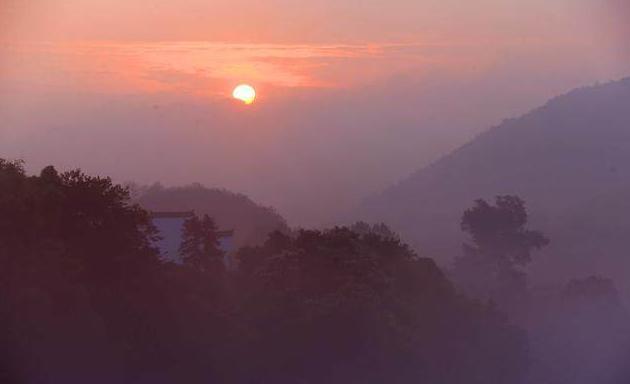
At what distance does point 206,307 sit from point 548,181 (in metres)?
117

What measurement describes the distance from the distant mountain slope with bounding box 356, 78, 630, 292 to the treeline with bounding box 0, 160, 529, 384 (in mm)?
55971

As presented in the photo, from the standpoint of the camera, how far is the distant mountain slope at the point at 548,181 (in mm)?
106875

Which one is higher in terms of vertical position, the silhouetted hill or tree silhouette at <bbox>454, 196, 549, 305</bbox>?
the silhouetted hill

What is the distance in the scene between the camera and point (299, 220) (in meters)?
137

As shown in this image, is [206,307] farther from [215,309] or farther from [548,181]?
[548,181]

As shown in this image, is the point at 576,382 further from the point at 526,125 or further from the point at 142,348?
the point at 526,125

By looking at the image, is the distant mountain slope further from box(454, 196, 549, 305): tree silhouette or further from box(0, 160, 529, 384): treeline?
box(0, 160, 529, 384): treeline

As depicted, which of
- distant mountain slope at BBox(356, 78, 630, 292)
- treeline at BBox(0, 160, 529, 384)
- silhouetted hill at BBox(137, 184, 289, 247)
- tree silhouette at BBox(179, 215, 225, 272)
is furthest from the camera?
distant mountain slope at BBox(356, 78, 630, 292)

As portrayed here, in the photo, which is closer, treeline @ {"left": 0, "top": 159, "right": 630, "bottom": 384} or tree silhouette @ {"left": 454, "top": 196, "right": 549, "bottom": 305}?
treeline @ {"left": 0, "top": 159, "right": 630, "bottom": 384}

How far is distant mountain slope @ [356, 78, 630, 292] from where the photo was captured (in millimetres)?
106875

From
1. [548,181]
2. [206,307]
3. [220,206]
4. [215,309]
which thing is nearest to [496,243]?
[220,206]

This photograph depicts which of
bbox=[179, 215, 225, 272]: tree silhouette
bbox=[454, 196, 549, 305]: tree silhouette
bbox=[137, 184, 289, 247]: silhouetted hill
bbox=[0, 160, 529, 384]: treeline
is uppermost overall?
bbox=[137, 184, 289, 247]: silhouetted hill

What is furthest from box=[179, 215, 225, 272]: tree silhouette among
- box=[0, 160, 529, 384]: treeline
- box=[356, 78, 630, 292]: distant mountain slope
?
box=[356, 78, 630, 292]: distant mountain slope

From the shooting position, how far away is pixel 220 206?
112562mm
